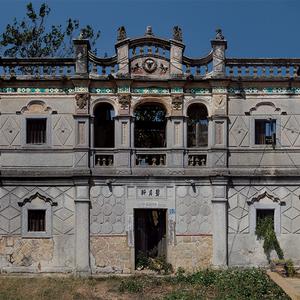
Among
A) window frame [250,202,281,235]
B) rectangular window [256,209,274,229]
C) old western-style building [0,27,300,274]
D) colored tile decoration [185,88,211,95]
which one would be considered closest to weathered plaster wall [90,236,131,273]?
old western-style building [0,27,300,274]

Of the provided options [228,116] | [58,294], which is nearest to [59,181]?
[58,294]

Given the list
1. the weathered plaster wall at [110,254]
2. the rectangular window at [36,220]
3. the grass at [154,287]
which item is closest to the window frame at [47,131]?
the rectangular window at [36,220]

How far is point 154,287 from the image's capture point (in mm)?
18734

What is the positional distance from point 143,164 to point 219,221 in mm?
3472

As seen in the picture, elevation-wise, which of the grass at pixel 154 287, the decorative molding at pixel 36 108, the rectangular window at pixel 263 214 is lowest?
the grass at pixel 154 287

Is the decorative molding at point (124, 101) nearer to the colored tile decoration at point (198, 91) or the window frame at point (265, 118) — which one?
the colored tile decoration at point (198, 91)

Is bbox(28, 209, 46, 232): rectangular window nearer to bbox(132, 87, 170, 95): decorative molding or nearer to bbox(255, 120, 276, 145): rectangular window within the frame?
bbox(132, 87, 170, 95): decorative molding

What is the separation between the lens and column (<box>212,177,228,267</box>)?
2089cm

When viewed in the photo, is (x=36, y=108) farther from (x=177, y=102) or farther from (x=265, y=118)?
→ (x=265, y=118)

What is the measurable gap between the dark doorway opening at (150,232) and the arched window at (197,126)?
2917 mm

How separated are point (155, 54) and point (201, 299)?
931cm

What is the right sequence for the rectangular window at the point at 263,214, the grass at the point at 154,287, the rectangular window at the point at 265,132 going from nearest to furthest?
the grass at the point at 154,287, the rectangular window at the point at 263,214, the rectangular window at the point at 265,132

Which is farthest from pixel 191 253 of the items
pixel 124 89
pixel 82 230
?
pixel 124 89

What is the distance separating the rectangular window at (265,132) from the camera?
70.9ft
